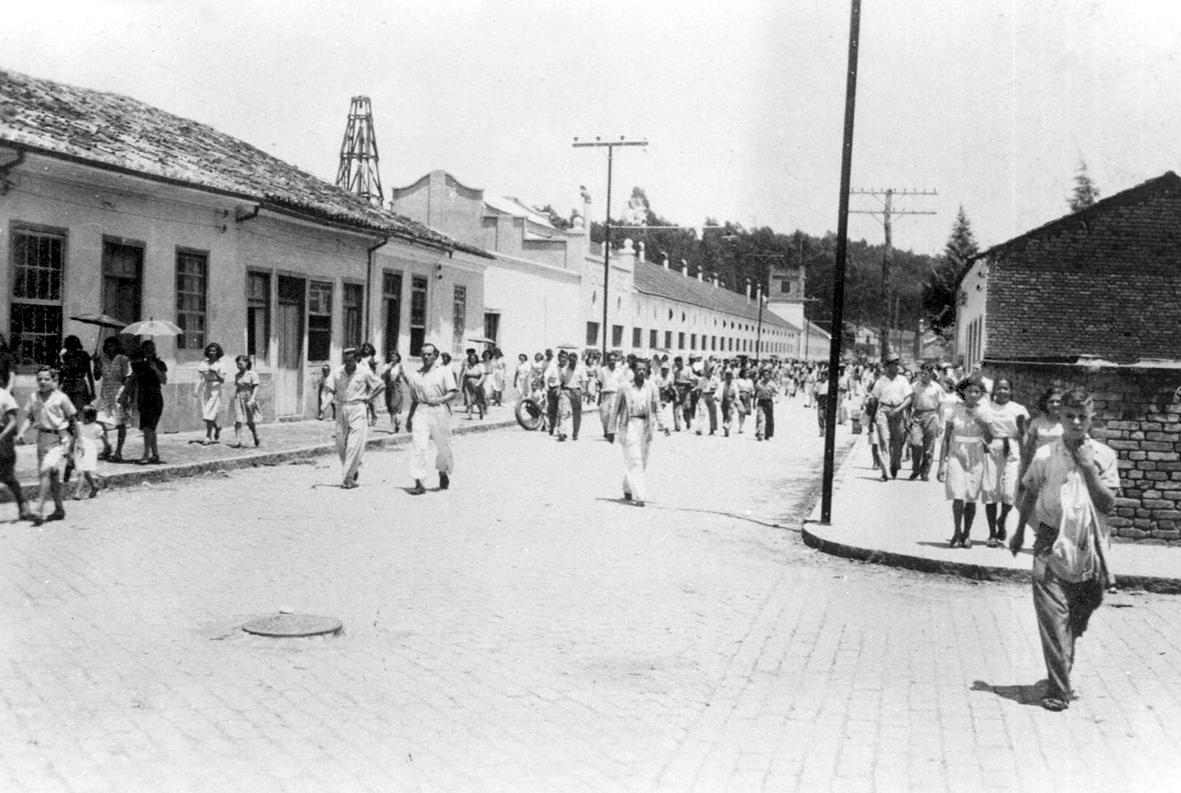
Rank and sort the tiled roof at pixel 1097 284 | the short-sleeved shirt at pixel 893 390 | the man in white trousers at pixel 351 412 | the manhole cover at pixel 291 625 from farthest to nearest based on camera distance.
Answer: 1. the tiled roof at pixel 1097 284
2. the short-sleeved shirt at pixel 893 390
3. the man in white trousers at pixel 351 412
4. the manhole cover at pixel 291 625

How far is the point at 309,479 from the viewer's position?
1373 cm

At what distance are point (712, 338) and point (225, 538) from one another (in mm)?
63691

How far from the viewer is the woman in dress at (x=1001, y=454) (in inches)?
384

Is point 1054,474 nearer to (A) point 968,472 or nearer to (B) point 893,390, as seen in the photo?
(A) point 968,472

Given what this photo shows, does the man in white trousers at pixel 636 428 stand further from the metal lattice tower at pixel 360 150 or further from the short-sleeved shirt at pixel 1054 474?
the metal lattice tower at pixel 360 150

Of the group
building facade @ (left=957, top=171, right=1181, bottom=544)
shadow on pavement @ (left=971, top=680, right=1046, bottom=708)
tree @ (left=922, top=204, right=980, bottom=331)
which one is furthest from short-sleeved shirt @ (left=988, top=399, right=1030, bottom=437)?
tree @ (left=922, top=204, right=980, bottom=331)

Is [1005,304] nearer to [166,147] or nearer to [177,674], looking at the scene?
[166,147]

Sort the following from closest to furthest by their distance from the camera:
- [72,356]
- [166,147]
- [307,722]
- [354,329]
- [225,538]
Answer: [307,722]
[225,538]
[72,356]
[166,147]
[354,329]

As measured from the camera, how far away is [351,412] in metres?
12.9

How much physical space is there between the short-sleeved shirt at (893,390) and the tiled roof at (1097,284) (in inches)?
457

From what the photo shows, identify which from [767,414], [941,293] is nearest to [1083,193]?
[941,293]

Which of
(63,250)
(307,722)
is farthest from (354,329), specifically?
(307,722)

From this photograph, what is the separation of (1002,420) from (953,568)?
4.91 ft

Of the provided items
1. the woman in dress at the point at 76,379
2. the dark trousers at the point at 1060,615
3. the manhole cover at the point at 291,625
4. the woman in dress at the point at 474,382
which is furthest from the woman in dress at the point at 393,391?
the dark trousers at the point at 1060,615
